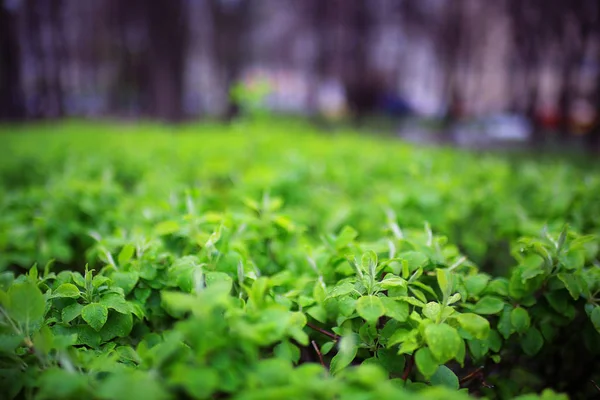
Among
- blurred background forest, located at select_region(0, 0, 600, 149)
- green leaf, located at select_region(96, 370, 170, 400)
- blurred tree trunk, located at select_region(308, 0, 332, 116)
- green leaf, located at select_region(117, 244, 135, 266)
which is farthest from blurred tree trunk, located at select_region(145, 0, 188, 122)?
green leaf, located at select_region(96, 370, 170, 400)

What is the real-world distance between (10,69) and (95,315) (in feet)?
67.1

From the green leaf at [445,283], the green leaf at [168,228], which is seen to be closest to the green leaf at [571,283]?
the green leaf at [445,283]

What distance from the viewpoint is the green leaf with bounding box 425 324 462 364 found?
4.06 ft

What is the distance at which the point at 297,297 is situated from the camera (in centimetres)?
166

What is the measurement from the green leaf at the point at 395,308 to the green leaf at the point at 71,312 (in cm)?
95

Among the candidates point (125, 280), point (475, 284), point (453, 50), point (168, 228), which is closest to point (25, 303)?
point (125, 280)

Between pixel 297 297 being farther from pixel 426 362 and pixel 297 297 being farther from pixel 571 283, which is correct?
pixel 571 283

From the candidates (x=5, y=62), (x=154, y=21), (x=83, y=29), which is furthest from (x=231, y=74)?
(x=83, y=29)

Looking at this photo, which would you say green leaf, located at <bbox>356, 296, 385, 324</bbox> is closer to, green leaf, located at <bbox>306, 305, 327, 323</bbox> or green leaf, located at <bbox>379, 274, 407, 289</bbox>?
green leaf, located at <bbox>379, 274, 407, 289</bbox>

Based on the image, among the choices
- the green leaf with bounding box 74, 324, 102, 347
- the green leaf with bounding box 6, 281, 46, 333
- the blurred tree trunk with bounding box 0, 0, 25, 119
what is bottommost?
the green leaf with bounding box 74, 324, 102, 347

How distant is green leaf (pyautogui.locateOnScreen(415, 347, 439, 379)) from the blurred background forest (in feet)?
38.2

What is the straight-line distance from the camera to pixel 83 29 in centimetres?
3175

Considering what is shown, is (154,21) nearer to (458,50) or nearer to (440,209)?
(458,50)

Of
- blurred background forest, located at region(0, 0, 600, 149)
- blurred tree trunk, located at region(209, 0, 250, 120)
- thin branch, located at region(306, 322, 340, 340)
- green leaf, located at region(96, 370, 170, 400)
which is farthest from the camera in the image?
blurred tree trunk, located at region(209, 0, 250, 120)
